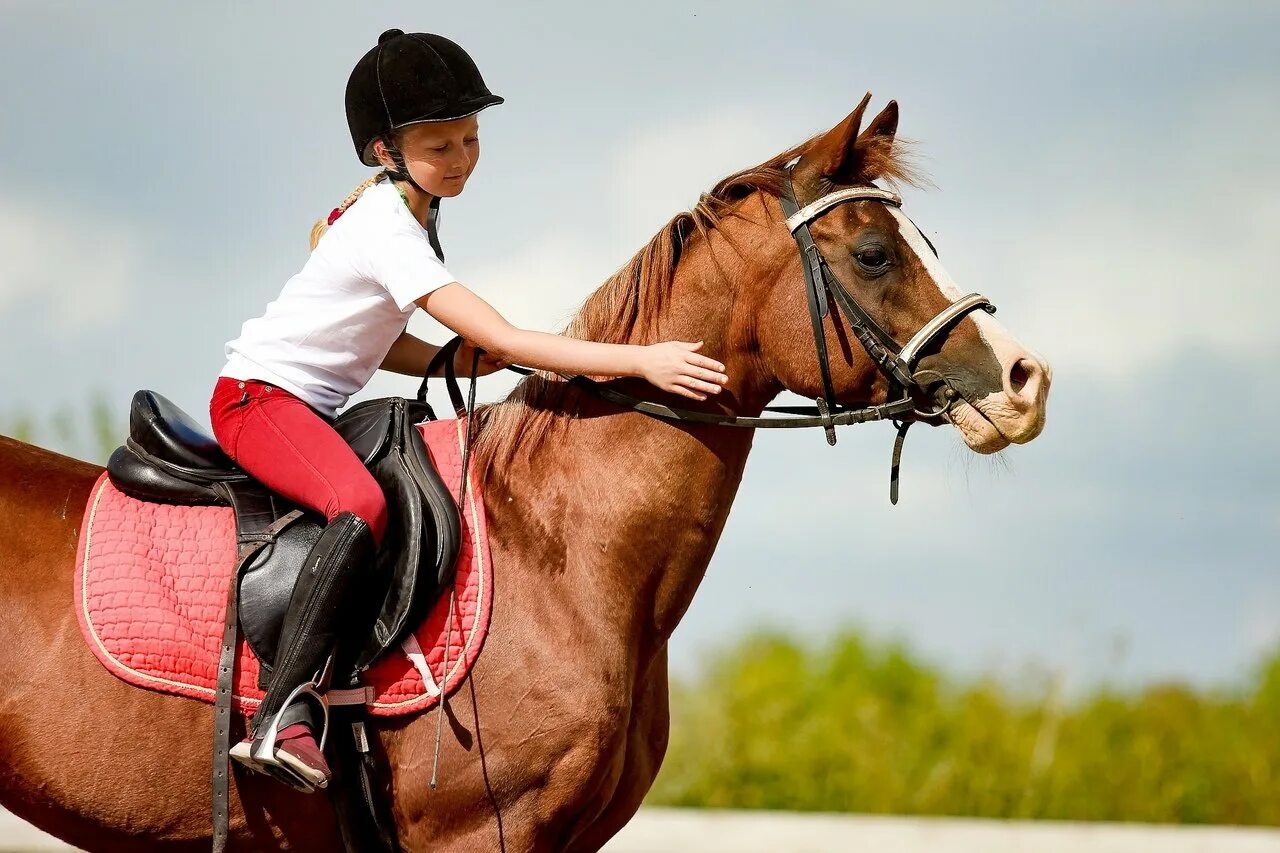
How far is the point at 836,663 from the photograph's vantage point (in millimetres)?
12430

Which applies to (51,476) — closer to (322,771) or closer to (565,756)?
(322,771)

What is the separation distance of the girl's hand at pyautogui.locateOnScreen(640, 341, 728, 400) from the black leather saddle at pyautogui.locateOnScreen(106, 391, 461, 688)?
70 centimetres

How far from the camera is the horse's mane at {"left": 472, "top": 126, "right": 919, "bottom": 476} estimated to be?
382 cm

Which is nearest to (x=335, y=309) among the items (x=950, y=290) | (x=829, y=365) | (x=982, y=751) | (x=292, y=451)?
(x=292, y=451)

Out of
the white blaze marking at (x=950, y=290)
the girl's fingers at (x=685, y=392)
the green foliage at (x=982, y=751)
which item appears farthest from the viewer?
the green foliage at (x=982, y=751)

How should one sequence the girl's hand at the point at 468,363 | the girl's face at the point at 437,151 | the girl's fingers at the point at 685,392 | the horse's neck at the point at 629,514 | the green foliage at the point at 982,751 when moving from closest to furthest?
the girl's fingers at the point at 685,392, the horse's neck at the point at 629,514, the girl's face at the point at 437,151, the girl's hand at the point at 468,363, the green foliage at the point at 982,751

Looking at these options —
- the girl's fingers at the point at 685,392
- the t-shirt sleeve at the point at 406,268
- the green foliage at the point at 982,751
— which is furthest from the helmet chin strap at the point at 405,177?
the green foliage at the point at 982,751

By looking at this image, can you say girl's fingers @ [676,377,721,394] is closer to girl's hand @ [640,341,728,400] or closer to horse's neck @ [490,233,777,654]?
girl's hand @ [640,341,728,400]

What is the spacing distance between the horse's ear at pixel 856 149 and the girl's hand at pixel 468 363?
1.26 metres

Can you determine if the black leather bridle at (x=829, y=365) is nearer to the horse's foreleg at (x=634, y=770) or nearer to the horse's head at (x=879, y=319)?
the horse's head at (x=879, y=319)

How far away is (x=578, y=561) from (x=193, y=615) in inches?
43.2

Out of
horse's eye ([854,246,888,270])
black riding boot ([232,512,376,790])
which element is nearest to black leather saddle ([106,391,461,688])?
black riding boot ([232,512,376,790])

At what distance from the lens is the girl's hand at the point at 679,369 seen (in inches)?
138

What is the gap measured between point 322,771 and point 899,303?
2039mm
